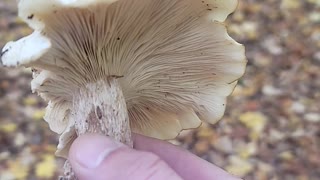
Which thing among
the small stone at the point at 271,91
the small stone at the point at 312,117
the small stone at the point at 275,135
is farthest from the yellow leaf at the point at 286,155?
the small stone at the point at 271,91

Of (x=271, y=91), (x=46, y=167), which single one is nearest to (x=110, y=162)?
(x=46, y=167)

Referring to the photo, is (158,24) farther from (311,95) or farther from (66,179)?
(311,95)

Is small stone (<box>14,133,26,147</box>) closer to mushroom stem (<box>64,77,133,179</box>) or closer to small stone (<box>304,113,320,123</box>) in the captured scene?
small stone (<box>304,113,320,123</box>)

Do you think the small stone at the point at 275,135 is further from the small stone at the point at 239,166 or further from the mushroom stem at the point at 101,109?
the mushroom stem at the point at 101,109

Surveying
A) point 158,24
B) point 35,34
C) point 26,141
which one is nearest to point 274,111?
point 26,141

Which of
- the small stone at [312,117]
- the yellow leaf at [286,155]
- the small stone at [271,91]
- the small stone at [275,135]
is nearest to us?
the yellow leaf at [286,155]

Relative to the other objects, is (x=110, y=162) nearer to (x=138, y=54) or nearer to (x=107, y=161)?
(x=107, y=161)

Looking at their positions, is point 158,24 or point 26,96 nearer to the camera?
point 158,24
